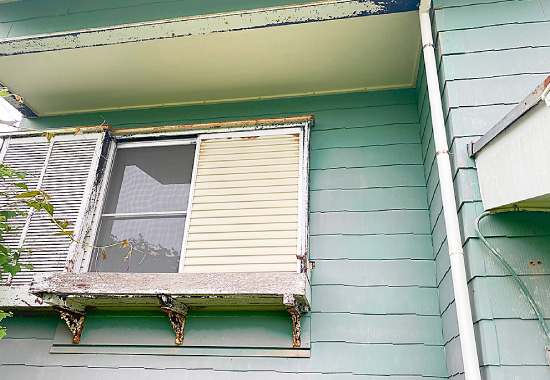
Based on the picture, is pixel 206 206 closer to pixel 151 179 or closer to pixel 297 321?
pixel 151 179

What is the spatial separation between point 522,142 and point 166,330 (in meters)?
1.88

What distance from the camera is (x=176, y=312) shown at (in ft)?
7.35

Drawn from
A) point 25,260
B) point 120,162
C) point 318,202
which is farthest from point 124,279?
point 318,202

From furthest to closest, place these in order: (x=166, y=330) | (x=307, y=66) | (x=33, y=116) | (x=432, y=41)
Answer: (x=33, y=116)
(x=307, y=66)
(x=166, y=330)
(x=432, y=41)

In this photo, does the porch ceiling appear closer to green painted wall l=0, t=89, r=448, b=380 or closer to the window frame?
green painted wall l=0, t=89, r=448, b=380

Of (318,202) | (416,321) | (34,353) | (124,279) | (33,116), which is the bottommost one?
(34,353)

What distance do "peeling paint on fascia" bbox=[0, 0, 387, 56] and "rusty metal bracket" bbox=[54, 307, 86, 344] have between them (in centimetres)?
152

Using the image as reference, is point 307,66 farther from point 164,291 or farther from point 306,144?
point 164,291

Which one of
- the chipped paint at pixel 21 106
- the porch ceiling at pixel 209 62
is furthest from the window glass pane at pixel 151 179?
the chipped paint at pixel 21 106

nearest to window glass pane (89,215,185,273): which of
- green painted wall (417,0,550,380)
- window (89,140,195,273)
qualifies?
window (89,140,195,273)

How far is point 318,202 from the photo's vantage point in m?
2.54

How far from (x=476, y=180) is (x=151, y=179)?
191 centimetres

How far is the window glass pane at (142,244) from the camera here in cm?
250

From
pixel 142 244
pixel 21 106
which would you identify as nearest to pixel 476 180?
pixel 142 244
